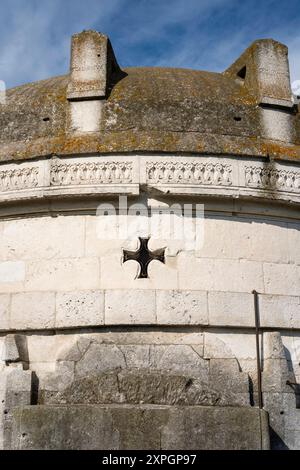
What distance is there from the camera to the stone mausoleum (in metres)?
8.11

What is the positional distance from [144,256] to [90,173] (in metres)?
1.33

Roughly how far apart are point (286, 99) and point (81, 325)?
4.52 m

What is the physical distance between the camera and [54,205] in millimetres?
9172

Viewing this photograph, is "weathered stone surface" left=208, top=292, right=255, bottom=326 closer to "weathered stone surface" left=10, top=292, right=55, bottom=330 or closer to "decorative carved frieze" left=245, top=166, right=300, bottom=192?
"decorative carved frieze" left=245, top=166, right=300, bottom=192

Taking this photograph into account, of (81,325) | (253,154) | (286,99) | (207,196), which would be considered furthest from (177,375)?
(286,99)

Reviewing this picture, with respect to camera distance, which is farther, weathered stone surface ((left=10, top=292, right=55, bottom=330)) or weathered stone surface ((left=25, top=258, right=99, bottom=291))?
weathered stone surface ((left=25, top=258, right=99, bottom=291))

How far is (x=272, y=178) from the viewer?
9.27 meters

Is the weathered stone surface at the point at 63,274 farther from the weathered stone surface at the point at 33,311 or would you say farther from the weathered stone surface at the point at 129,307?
the weathered stone surface at the point at 129,307

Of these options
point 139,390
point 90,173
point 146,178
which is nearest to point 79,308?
point 139,390

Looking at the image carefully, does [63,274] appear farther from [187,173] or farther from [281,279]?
[281,279]

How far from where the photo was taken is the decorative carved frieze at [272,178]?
361 inches

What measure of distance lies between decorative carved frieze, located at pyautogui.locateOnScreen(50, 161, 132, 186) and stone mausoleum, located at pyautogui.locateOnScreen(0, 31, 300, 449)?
2cm

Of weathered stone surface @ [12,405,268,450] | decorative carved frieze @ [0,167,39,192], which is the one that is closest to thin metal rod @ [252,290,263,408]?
weathered stone surface @ [12,405,268,450]

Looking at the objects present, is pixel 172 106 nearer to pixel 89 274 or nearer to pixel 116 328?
pixel 89 274
